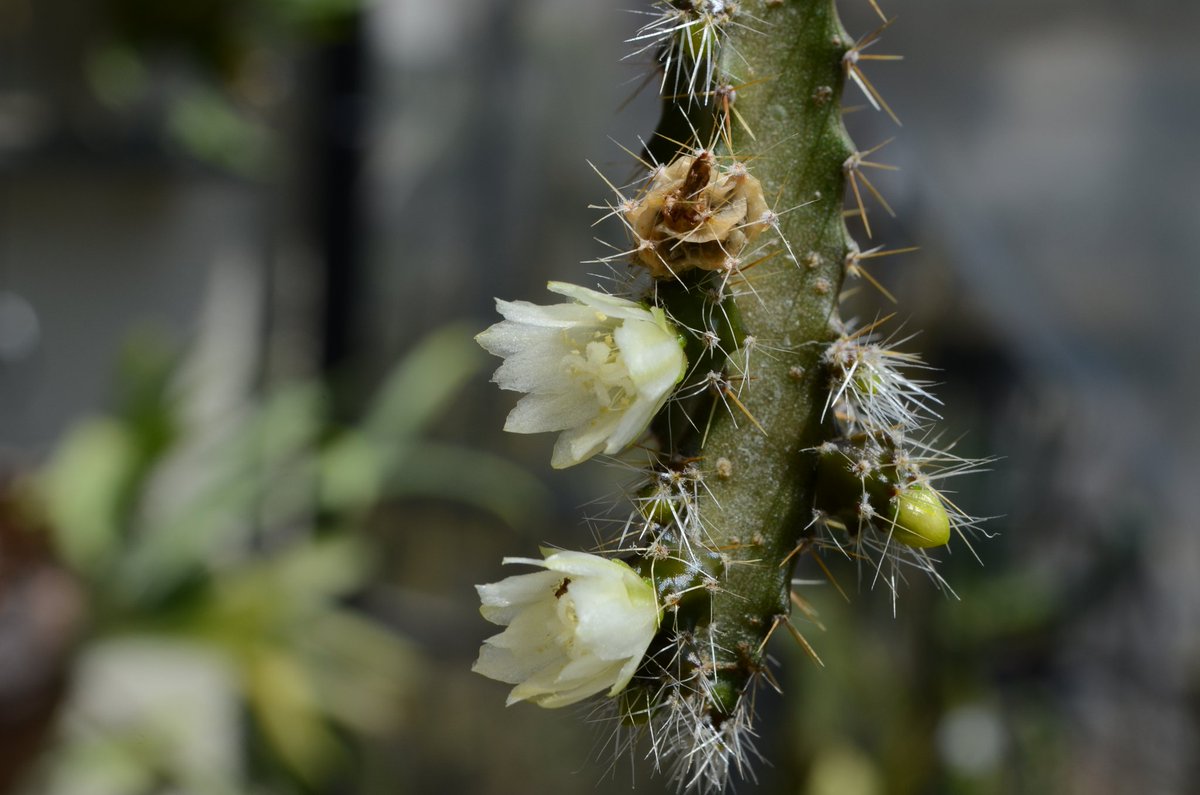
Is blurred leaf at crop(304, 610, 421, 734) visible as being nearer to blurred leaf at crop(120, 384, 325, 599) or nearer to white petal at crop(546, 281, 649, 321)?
blurred leaf at crop(120, 384, 325, 599)

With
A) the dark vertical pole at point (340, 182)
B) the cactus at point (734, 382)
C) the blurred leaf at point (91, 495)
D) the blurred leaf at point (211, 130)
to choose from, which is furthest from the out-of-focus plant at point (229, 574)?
the cactus at point (734, 382)

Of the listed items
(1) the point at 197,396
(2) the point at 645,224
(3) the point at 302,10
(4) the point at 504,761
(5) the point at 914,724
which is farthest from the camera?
(1) the point at 197,396

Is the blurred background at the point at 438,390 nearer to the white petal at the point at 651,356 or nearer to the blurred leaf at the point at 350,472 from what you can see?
the blurred leaf at the point at 350,472

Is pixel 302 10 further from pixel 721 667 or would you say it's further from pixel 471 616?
pixel 721 667

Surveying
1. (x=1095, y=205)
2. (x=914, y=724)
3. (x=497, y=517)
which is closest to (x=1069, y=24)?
(x=1095, y=205)

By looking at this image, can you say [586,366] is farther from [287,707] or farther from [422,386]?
[422,386]
